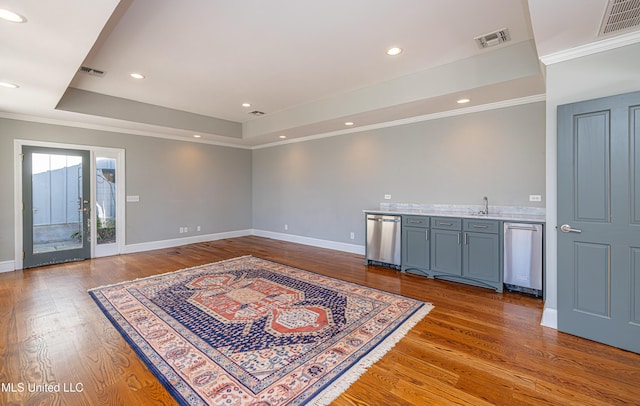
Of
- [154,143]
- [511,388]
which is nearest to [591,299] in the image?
[511,388]

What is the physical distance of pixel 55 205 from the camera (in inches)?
210

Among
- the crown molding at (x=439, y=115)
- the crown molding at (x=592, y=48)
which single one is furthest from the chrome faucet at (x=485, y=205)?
Answer: the crown molding at (x=592, y=48)

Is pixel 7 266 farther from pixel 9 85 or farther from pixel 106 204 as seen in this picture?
pixel 9 85

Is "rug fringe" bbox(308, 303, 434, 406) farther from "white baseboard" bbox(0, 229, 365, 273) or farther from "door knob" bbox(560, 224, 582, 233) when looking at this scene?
"white baseboard" bbox(0, 229, 365, 273)

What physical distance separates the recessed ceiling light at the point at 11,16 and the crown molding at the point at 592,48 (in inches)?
175

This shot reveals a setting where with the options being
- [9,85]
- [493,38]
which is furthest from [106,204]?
[493,38]

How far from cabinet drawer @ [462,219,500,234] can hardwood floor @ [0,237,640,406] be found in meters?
0.82

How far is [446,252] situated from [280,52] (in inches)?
140

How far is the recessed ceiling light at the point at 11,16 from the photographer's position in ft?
6.69

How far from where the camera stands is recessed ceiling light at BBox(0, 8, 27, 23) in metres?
2.04

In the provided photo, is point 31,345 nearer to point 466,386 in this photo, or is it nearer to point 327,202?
point 466,386

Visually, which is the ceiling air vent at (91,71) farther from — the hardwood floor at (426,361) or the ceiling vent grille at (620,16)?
the ceiling vent grille at (620,16)

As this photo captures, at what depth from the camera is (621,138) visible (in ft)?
7.94

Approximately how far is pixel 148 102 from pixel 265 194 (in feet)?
11.8
